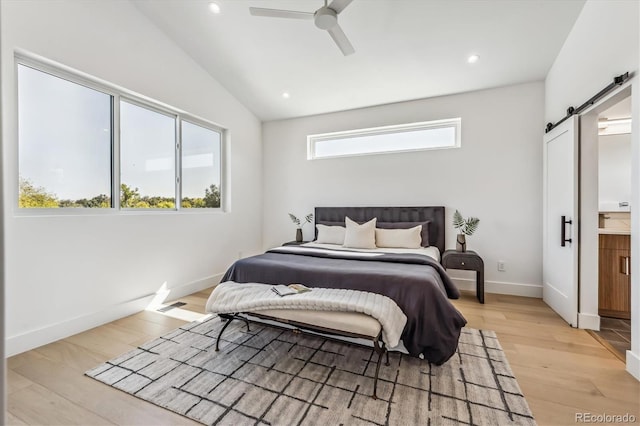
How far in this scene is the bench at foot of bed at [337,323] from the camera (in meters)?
1.94

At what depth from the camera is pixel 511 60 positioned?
3426 millimetres

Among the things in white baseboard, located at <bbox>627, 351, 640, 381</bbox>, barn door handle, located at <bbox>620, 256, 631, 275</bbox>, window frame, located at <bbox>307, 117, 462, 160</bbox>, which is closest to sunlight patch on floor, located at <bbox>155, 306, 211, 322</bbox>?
window frame, located at <bbox>307, 117, 462, 160</bbox>

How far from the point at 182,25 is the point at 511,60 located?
3.74 m

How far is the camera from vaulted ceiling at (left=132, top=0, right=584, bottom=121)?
2918 millimetres

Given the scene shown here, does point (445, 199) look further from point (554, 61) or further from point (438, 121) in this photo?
point (554, 61)

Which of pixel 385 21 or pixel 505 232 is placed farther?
pixel 505 232

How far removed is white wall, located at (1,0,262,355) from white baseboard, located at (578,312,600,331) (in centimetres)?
424

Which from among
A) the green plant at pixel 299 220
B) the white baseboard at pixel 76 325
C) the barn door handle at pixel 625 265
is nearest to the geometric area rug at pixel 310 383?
the white baseboard at pixel 76 325

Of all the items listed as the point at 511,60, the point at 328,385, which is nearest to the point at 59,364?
the point at 328,385

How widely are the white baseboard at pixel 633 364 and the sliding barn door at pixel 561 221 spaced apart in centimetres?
75

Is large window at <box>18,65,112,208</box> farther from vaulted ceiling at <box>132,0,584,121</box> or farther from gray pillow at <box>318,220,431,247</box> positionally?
gray pillow at <box>318,220,431,247</box>

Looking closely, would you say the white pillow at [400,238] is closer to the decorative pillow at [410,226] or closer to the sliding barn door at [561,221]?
the decorative pillow at [410,226]

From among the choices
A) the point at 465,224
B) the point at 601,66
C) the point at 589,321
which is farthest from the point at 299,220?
the point at 601,66

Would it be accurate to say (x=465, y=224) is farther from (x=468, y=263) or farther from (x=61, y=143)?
(x=61, y=143)
